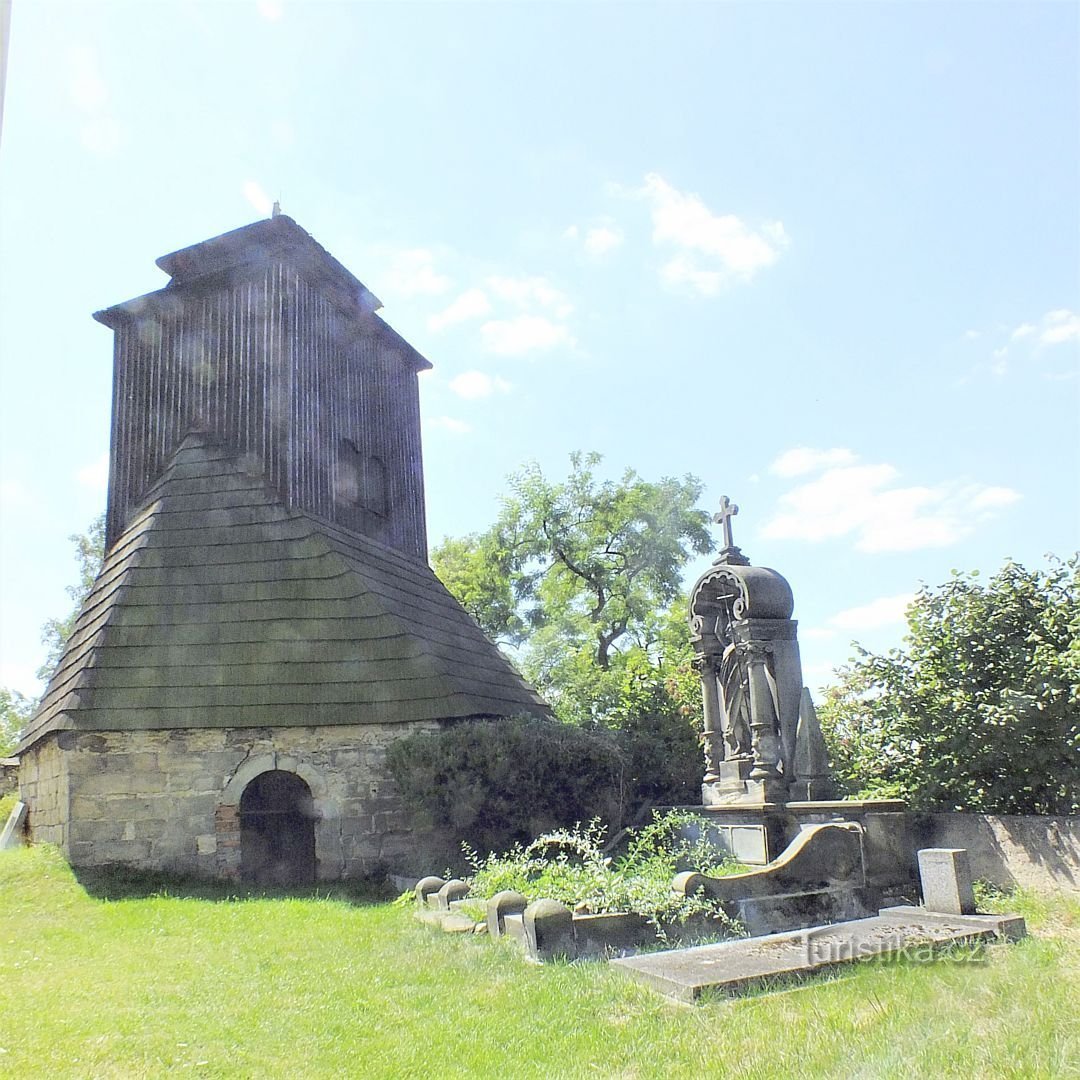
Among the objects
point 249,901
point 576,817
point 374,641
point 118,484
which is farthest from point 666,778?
point 118,484

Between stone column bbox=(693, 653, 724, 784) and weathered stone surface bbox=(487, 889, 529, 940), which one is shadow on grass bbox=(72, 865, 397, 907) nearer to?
weathered stone surface bbox=(487, 889, 529, 940)

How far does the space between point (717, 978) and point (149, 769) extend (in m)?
8.98

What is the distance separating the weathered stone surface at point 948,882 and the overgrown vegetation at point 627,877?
1528 mm

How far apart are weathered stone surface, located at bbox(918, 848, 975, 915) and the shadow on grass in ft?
18.6

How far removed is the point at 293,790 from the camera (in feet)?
44.5

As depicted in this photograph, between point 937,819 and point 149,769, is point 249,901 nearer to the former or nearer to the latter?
point 149,769

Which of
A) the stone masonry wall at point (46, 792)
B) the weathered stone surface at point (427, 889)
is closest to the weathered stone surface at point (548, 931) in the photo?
the weathered stone surface at point (427, 889)

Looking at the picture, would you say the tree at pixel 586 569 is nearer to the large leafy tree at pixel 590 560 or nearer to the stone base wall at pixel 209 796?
the large leafy tree at pixel 590 560

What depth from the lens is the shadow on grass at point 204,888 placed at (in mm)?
10328

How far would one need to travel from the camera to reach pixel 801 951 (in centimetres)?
588

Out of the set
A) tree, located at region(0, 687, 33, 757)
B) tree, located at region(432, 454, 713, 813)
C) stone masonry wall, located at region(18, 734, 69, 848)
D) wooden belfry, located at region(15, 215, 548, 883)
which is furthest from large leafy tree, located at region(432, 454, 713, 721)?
tree, located at region(0, 687, 33, 757)

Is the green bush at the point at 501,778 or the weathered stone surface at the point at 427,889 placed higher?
the green bush at the point at 501,778

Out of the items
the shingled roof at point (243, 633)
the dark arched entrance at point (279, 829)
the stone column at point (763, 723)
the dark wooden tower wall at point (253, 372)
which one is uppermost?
the dark wooden tower wall at point (253, 372)

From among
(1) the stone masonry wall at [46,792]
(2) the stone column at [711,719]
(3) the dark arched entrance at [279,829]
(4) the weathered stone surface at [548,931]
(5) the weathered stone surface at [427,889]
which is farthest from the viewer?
(3) the dark arched entrance at [279,829]
